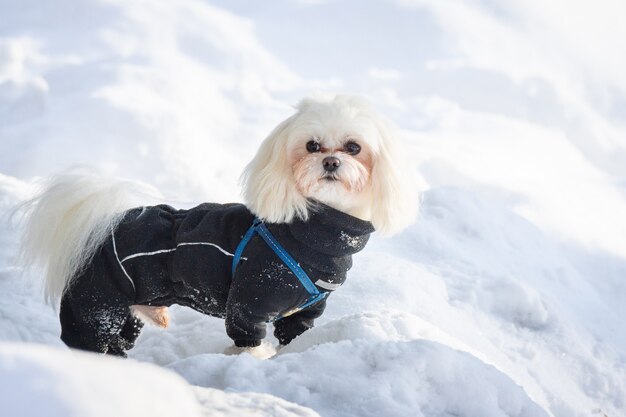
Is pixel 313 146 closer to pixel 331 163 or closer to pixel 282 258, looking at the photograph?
pixel 331 163

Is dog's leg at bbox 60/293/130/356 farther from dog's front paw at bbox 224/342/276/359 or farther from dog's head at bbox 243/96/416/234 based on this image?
dog's head at bbox 243/96/416/234

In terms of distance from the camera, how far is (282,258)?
6.17ft

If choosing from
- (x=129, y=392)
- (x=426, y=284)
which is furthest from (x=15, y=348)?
(x=426, y=284)

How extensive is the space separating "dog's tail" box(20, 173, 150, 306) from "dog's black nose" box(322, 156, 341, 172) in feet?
2.37

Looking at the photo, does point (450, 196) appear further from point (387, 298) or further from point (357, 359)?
point (357, 359)

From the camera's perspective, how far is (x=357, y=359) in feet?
4.18

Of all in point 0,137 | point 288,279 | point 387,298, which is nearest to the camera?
point 288,279

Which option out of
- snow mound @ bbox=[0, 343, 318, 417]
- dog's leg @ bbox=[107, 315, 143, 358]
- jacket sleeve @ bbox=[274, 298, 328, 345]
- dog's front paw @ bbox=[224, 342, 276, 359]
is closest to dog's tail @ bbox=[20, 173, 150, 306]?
dog's leg @ bbox=[107, 315, 143, 358]

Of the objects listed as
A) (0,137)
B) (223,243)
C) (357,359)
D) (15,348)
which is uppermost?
(15,348)

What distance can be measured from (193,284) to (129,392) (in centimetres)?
133

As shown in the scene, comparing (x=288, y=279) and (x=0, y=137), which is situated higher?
(x=288, y=279)

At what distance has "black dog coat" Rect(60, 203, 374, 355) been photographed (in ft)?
6.18

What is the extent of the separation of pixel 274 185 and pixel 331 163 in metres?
0.20

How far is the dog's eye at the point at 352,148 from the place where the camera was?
1.99 metres
